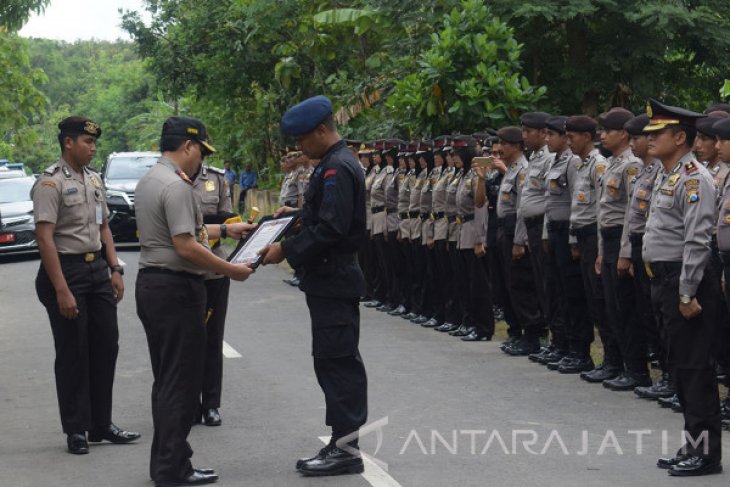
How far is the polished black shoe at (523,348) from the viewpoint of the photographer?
12.6 m

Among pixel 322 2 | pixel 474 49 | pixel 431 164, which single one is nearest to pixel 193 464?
pixel 431 164

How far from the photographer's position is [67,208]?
28.4 ft

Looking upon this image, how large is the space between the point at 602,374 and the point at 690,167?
10.9 ft

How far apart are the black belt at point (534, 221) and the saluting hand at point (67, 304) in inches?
200

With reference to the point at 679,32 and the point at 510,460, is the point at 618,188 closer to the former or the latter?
the point at 510,460

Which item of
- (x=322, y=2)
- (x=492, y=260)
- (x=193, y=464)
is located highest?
(x=322, y=2)

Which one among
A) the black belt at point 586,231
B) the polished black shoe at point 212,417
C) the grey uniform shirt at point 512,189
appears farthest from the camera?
the grey uniform shirt at point 512,189

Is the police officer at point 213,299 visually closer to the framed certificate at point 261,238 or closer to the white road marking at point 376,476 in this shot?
the framed certificate at point 261,238

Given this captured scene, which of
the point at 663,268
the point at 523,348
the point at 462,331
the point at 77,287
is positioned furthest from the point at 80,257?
the point at 462,331

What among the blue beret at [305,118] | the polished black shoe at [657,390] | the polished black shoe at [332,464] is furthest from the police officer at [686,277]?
the blue beret at [305,118]

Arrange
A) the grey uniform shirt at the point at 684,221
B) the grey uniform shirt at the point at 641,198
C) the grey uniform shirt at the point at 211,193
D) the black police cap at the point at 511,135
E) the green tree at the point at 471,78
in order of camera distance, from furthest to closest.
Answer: the green tree at the point at 471,78 → the black police cap at the point at 511,135 → the grey uniform shirt at the point at 641,198 → the grey uniform shirt at the point at 211,193 → the grey uniform shirt at the point at 684,221

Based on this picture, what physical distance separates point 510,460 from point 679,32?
12412 millimetres

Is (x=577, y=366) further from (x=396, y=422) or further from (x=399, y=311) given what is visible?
(x=399, y=311)

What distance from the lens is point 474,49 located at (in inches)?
675
